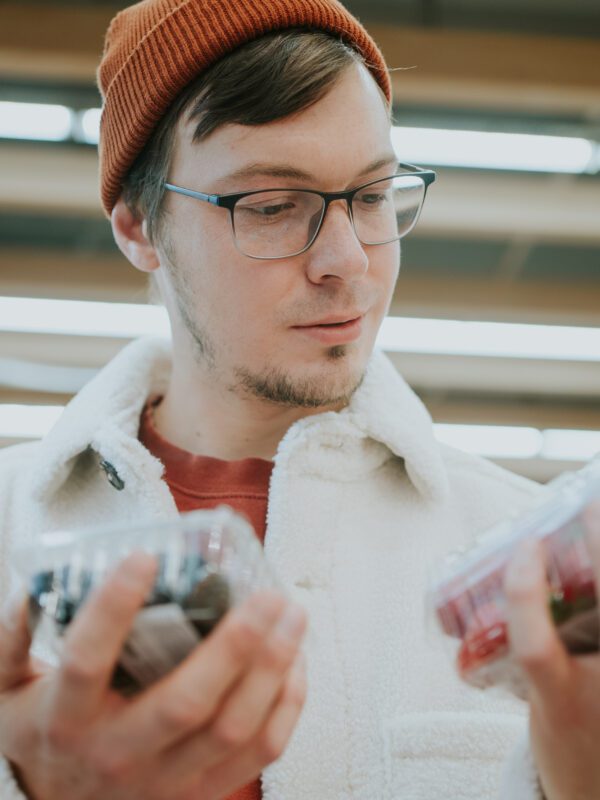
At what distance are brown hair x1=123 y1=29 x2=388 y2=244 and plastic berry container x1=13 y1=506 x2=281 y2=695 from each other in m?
0.81

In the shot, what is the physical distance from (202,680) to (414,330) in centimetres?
404

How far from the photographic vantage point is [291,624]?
713mm

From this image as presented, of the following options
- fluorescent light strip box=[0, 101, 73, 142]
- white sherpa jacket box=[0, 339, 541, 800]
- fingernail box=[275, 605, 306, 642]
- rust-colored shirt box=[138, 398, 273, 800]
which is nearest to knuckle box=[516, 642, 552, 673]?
fingernail box=[275, 605, 306, 642]

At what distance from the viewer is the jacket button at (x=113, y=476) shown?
1345 millimetres

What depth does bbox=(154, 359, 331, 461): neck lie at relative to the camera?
1469 mm

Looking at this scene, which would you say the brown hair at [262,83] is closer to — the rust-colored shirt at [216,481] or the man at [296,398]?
the man at [296,398]

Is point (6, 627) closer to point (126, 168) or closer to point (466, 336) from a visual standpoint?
point (126, 168)

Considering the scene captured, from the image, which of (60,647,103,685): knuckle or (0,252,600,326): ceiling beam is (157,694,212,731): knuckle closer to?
(60,647,103,685): knuckle

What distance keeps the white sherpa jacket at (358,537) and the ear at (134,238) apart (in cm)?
22

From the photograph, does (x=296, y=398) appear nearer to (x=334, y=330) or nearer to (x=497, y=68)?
(x=334, y=330)

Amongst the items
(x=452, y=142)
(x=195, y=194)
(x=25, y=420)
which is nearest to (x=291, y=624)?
(x=195, y=194)

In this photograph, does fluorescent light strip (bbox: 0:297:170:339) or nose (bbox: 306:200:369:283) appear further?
fluorescent light strip (bbox: 0:297:170:339)

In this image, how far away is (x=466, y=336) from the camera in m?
4.75

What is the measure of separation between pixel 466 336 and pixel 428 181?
3252mm
